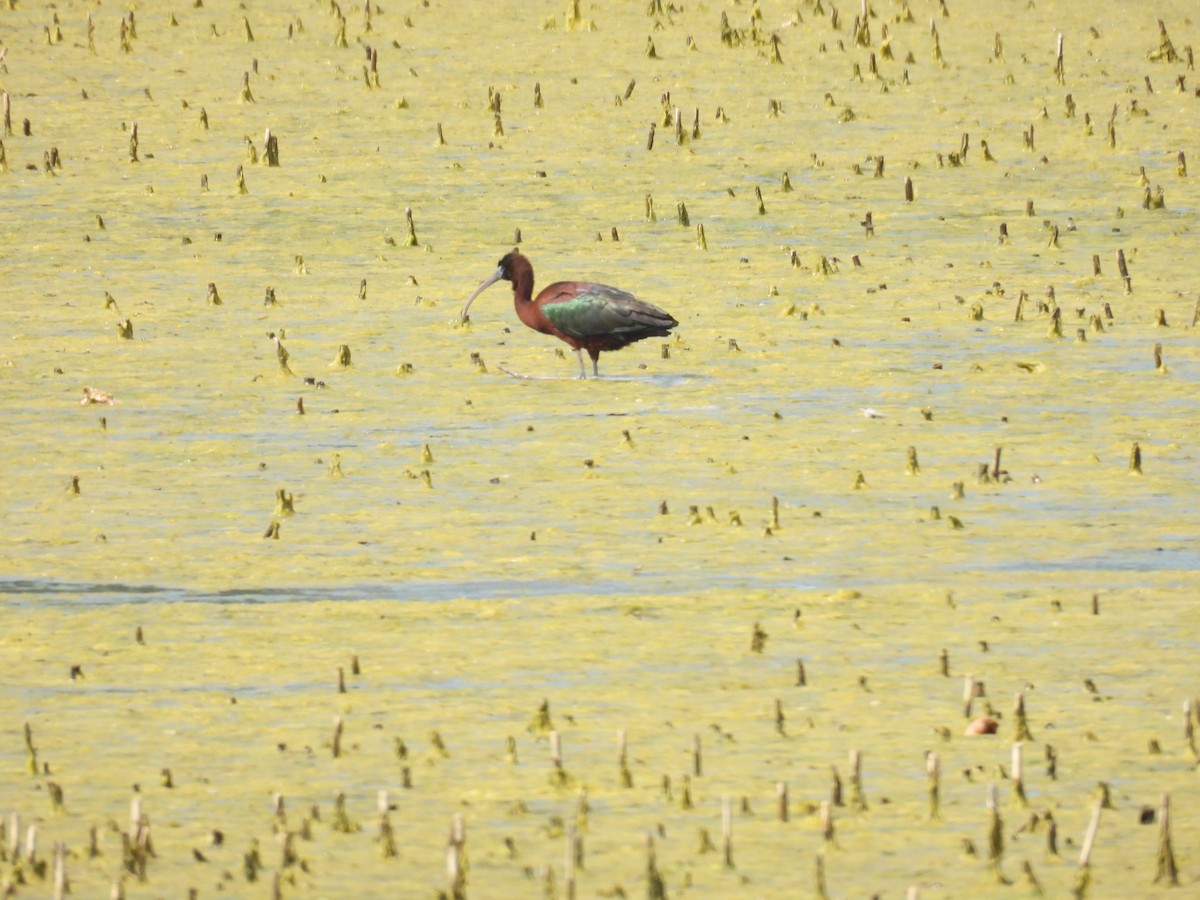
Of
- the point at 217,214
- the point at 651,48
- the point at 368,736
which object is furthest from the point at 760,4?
the point at 368,736

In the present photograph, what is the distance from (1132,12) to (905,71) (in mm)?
3955

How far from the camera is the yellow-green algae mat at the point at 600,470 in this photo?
21.2 feet

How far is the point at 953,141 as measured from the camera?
1862cm

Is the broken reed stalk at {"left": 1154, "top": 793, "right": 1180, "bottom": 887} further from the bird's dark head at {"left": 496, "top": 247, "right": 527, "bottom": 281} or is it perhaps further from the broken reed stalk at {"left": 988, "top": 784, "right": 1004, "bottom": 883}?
the bird's dark head at {"left": 496, "top": 247, "right": 527, "bottom": 281}

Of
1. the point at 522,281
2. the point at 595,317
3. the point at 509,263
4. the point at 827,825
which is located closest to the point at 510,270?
the point at 509,263

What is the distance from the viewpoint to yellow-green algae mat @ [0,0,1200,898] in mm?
6457

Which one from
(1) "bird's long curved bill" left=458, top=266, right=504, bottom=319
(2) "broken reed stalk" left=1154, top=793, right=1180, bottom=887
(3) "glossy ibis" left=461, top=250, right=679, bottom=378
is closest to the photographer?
(2) "broken reed stalk" left=1154, top=793, right=1180, bottom=887

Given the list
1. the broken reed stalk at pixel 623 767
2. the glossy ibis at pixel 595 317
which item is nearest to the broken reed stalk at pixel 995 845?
the broken reed stalk at pixel 623 767

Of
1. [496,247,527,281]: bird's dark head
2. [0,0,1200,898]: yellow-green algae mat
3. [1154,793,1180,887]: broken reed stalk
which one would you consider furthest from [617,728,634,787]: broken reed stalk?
[496,247,527,281]: bird's dark head

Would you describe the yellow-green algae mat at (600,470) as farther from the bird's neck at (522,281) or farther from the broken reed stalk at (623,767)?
the bird's neck at (522,281)

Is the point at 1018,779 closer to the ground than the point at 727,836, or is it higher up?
higher up

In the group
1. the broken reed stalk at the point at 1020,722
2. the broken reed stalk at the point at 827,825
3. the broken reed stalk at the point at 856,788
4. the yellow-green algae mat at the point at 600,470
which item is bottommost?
the broken reed stalk at the point at 827,825

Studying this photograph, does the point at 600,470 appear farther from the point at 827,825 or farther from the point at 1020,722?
the point at 827,825

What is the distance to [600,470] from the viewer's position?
10.6 metres
